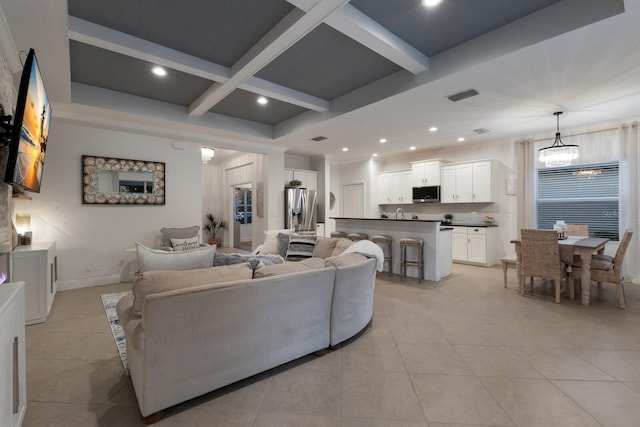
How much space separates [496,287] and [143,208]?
5.95 metres

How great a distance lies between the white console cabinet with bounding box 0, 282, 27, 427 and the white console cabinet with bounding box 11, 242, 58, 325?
73.1 inches

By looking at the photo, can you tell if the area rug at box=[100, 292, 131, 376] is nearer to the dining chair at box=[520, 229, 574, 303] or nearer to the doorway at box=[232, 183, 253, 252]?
the dining chair at box=[520, 229, 574, 303]

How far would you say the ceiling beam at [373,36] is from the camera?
2312 mm

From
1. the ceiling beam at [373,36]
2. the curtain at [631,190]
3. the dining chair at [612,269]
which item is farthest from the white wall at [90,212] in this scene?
the curtain at [631,190]

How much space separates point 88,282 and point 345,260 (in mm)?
4330

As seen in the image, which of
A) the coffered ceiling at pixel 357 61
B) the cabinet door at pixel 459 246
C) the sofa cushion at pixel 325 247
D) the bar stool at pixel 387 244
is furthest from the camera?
the cabinet door at pixel 459 246

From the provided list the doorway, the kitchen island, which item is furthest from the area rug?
the doorway

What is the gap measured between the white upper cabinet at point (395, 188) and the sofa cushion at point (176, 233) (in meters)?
4.95

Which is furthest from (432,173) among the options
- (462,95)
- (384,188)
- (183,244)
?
(183,244)

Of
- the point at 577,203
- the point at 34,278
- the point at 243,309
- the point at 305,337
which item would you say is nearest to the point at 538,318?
the point at 305,337

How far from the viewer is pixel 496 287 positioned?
4.42 metres

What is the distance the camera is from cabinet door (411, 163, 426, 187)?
23.4 feet

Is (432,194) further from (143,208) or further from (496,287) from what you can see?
(143,208)

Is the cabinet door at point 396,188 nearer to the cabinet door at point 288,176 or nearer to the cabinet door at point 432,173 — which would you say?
the cabinet door at point 432,173
